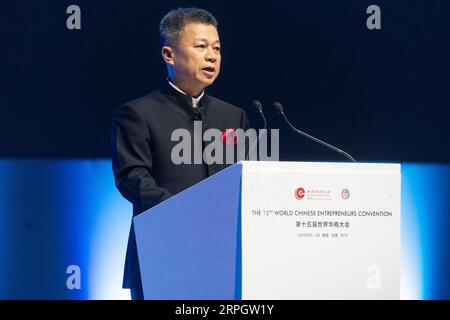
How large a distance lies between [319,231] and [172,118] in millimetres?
1246

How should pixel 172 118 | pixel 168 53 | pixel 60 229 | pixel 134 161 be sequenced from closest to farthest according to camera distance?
pixel 134 161 < pixel 172 118 < pixel 168 53 < pixel 60 229

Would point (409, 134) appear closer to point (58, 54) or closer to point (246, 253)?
point (58, 54)

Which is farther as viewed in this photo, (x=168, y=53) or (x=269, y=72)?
(x=269, y=72)

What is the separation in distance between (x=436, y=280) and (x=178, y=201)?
268 cm

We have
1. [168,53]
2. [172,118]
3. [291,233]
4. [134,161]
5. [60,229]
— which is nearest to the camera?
[291,233]

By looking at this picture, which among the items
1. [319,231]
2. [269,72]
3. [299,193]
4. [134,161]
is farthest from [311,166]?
[269,72]

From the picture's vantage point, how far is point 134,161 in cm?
352

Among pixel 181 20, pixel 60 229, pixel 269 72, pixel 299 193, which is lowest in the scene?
pixel 60 229

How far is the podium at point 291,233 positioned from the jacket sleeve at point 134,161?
0.46 m

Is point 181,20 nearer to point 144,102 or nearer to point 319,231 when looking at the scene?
point 144,102

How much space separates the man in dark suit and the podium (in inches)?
26.8

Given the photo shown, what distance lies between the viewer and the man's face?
12.5ft

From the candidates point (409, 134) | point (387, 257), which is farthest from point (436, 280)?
point (387, 257)

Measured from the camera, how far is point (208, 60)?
150 inches
